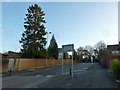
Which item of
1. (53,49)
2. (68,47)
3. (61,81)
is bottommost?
(61,81)

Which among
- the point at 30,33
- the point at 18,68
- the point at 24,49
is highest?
the point at 30,33

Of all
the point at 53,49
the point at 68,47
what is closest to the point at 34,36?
the point at 68,47

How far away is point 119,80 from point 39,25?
32722 mm

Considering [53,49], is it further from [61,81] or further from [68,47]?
[61,81]

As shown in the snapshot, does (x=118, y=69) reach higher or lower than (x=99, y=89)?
higher

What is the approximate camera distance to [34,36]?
137 feet

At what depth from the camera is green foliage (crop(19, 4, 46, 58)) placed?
41.3 m

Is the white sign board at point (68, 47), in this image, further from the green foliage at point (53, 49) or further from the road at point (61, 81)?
the green foliage at point (53, 49)

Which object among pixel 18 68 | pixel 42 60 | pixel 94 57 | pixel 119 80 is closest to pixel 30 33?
pixel 42 60

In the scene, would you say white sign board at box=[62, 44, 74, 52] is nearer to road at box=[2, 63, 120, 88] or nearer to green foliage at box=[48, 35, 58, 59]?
road at box=[2, 63, 120, 88]

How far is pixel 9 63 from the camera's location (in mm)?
28375

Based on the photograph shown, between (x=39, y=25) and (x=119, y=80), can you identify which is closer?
(x=119, y=80)

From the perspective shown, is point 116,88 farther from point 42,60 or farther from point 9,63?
point 42,60

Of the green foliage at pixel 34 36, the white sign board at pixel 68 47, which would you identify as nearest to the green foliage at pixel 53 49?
the green foliage at pixel 34 36
